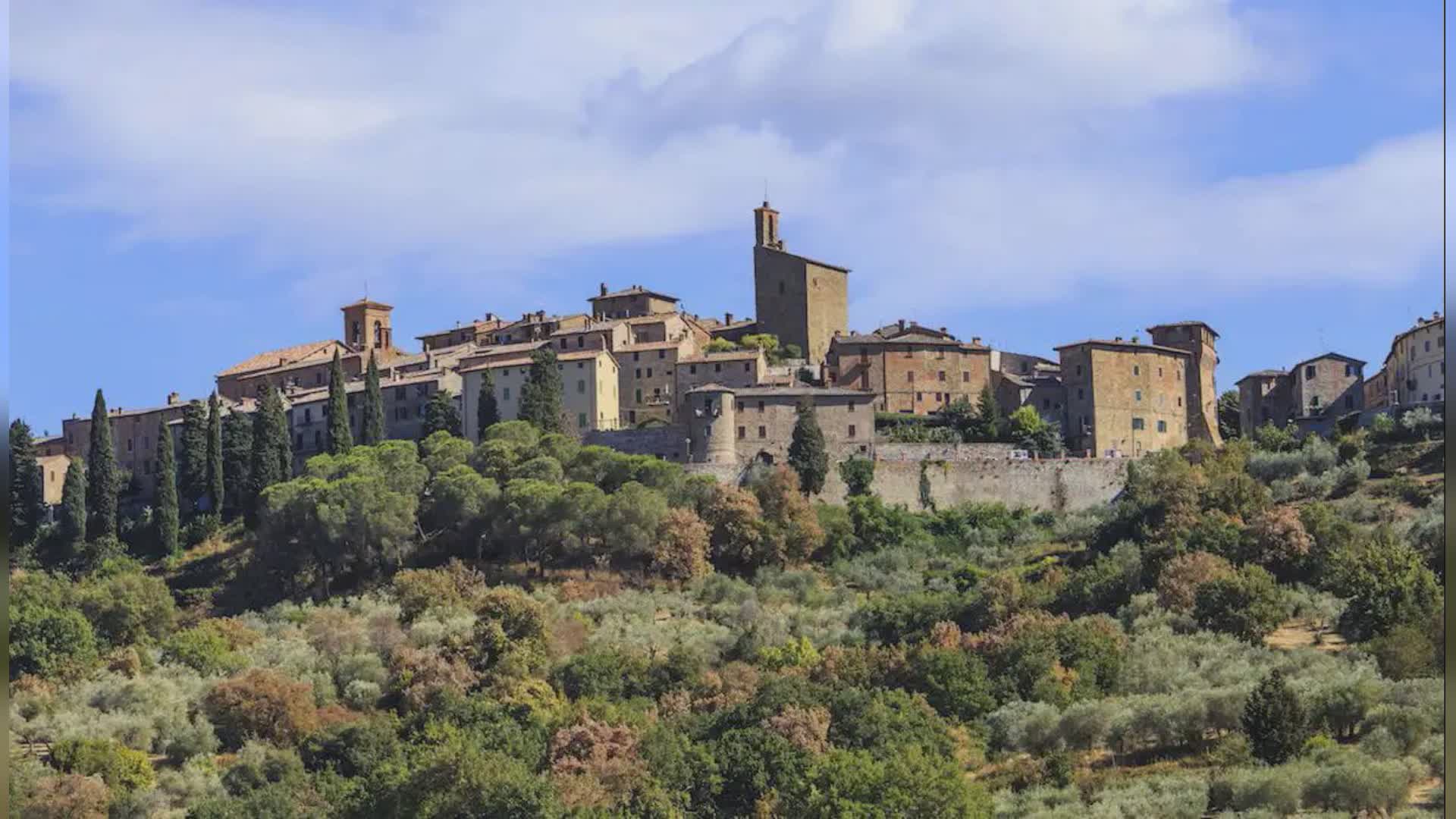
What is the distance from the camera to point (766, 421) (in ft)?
257

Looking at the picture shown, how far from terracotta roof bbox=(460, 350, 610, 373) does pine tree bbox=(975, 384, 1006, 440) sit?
15.3m

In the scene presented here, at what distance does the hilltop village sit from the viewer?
7875 centimetres

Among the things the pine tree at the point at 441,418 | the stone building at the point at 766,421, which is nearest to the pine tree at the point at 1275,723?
the stone building at the point at 766,421

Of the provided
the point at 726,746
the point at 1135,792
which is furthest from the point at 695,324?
the point at 1135,792

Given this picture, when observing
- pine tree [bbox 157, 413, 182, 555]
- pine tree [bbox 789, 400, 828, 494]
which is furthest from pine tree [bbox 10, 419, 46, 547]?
pine tree [bbox 789, 400, 828, 494]

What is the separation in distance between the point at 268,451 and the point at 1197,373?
3768 centimetres

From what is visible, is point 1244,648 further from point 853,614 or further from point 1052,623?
point 853,614

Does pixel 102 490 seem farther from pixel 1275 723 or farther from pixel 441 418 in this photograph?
pixel 1275 723

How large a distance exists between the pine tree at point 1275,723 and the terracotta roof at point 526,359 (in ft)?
147

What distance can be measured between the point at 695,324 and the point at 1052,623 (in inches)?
1689

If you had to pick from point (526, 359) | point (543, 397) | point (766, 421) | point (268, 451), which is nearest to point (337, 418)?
point (268, 451)

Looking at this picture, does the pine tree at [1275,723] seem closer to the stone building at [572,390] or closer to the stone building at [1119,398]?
the stone building at [1119,398]

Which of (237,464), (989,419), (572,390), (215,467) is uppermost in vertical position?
(572,390)

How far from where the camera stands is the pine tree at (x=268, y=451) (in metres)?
78.7
